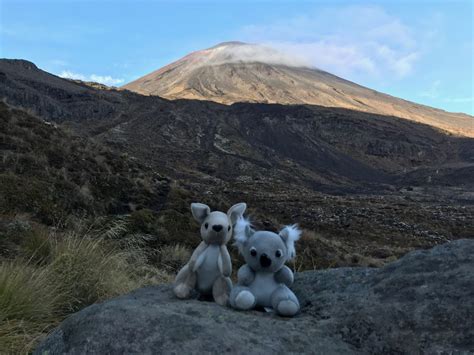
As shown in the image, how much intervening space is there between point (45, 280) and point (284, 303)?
2463mm

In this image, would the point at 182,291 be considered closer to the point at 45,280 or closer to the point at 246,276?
the point at 246,276

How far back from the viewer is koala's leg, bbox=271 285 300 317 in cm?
296

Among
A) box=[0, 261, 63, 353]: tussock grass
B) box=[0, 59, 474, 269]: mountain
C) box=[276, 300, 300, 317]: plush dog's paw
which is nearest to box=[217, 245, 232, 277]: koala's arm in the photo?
box=[276, 300, 300, 317]: plush dog's paw

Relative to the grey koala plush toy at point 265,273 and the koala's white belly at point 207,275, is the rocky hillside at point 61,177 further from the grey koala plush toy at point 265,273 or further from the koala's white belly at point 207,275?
the grey koala plush toy at point 265,273

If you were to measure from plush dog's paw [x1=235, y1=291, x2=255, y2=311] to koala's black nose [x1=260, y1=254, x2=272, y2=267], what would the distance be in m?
0.28

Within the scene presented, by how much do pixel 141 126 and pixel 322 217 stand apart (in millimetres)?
41970

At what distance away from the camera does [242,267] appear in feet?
11.1

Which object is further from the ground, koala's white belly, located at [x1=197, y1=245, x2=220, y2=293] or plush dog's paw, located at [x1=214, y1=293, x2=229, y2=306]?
koala's white belly, located at [x1=197, y1=245, x2=220, y2=293]

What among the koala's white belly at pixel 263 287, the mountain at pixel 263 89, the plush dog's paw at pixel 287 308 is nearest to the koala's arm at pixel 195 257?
the koala's white belly at pixel 263 287

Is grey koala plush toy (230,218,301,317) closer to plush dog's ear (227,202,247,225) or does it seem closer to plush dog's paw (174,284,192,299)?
A: plush dog's ear (227,202,247,225)

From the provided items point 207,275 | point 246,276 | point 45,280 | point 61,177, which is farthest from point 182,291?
point 61,177

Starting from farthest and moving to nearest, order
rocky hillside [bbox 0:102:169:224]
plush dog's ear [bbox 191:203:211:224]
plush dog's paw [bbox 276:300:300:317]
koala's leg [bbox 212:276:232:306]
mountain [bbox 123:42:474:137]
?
1. mountain [bbox 123:42:474:137]
2. rocky hillside [bbox 0:102:169:224]
3. plush dog's ear [bbox 191:203:211:224]
4. koala's leg [bbox 212:276:232:306]
5. plush dog's paw [bbox 276:300:300:317]

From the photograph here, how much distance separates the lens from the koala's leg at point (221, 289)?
3258mm

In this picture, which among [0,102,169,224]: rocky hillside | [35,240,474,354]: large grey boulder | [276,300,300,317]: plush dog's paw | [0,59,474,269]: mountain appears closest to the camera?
[35,240,474,354]: large grey boulder
